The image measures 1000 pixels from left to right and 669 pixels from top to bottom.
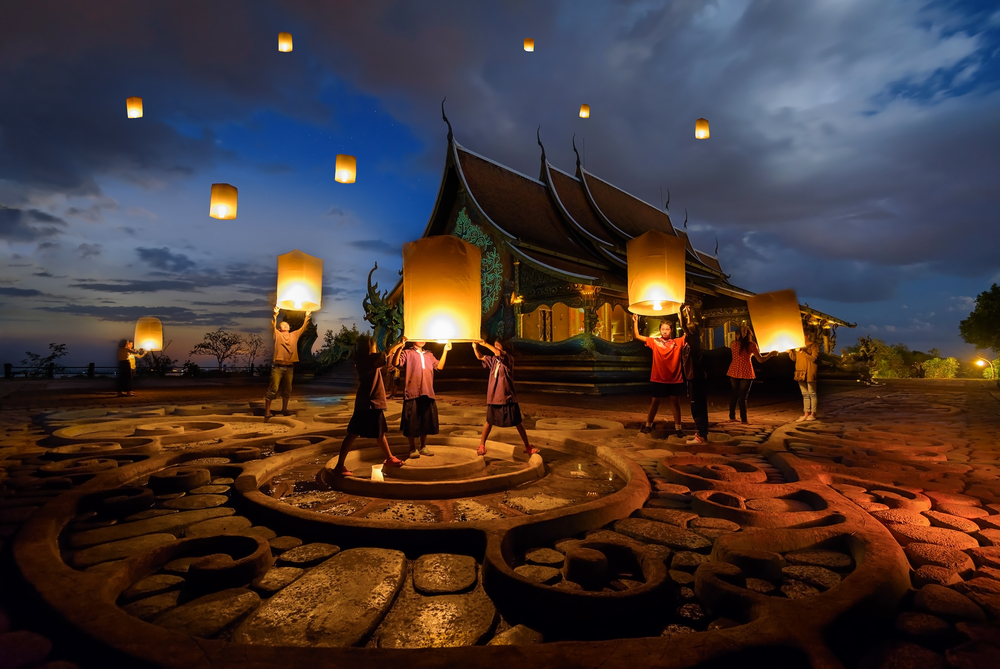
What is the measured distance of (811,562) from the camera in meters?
2.29

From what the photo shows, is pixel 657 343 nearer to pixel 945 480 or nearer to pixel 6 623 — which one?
pixel 945 480

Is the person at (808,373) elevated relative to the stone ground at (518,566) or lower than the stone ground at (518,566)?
elevated

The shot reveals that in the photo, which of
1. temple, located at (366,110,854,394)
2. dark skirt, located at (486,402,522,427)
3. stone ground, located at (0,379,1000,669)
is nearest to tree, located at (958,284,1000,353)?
temple, located at (366,110,854,394)

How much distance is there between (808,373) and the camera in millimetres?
7160

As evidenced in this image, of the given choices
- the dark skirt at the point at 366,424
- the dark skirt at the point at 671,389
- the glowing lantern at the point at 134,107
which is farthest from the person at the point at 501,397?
the glowing lantern at the point at 134,107

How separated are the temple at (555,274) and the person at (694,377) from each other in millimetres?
7048

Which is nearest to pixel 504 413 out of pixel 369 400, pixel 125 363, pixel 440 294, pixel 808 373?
pixel 369 400

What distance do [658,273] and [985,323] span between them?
42807mm

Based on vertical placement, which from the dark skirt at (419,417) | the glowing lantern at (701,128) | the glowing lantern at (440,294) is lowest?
the dark skirt at (419,417)

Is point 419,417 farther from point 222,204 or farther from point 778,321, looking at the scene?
point 222,204

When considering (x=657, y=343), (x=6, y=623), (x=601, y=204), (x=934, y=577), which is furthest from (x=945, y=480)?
(x=601, y=204)

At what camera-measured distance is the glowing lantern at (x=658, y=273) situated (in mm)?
4906

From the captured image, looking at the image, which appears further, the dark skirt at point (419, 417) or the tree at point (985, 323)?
the tree at point (985, 323)

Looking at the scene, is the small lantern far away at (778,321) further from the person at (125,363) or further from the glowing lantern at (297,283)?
the person at (125,363)
